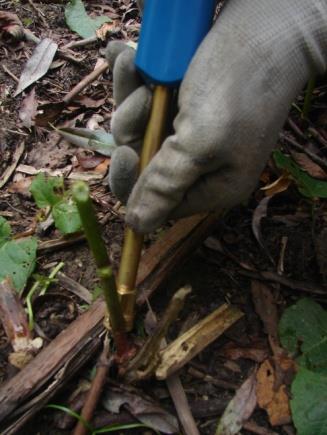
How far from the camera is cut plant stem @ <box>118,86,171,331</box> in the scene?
1.23 m

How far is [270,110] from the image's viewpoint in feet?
3.93

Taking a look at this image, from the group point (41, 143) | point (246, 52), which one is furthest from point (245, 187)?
point (41, 143)

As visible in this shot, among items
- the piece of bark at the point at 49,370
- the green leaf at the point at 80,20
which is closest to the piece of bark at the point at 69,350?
the piece of bark at the point at 49,370

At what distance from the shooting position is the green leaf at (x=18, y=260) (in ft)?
4.70

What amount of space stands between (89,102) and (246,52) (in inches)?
36.9

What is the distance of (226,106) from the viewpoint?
3.73ft

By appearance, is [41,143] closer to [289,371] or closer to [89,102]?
[89,102]

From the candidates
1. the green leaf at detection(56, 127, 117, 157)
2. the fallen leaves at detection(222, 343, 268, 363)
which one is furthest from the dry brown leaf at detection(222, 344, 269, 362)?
the green leaf at detection(56, 127, 117, 157)

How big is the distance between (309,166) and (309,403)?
2.65 ft

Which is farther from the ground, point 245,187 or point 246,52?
point 246,52

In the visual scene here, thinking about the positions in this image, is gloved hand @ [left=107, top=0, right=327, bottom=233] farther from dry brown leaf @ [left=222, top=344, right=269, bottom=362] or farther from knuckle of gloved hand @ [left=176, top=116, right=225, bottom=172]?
dry brown leaf @ [left=222, top=344, right=269, bottom=362]

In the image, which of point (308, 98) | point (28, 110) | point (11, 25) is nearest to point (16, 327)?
point (28, 110)

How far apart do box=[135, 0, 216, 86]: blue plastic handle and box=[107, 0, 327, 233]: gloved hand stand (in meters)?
0.04

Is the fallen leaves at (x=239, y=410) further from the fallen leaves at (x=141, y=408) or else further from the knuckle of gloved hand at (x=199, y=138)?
the knuckle of gloved hand at (x=199, y=138)
